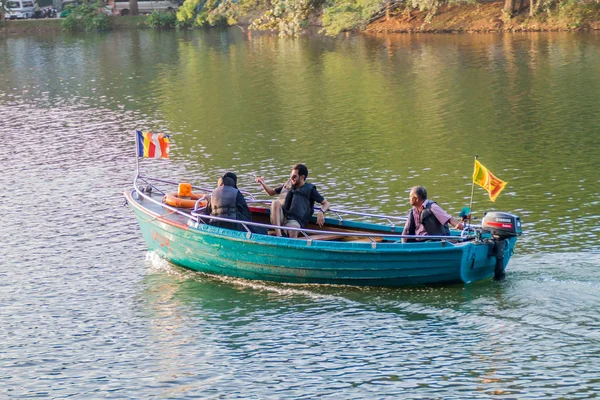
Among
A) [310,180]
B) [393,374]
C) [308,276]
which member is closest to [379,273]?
[308,276]

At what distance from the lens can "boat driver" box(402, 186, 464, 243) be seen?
16.7 m

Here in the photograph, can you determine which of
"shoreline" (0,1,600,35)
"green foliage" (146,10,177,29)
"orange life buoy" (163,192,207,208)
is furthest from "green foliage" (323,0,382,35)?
"orange life buoy" (163,192,207,208)

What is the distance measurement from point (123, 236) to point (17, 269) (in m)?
2.72

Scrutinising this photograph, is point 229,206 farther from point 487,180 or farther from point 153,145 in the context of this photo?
point 487,180

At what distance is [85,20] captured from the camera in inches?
3191

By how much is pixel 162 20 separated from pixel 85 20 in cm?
676

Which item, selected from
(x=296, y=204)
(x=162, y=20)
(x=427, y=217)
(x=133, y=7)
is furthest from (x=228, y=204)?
(x=133, y=7)

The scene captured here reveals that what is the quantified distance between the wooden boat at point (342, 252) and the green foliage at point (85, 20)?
6507 centimetres

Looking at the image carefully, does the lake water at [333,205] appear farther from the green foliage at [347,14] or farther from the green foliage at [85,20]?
the green foliage at [85,20]

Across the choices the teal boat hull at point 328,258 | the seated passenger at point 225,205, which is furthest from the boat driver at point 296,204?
the teal boat hull at point 328,258

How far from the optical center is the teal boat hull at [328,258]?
16547 mm

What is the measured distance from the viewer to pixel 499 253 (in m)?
16.5

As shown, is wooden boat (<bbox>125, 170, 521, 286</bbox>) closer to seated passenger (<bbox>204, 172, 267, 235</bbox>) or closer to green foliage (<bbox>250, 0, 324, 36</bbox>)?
seated passenger (<bbox>204, 172, 267, 235</bbox>)

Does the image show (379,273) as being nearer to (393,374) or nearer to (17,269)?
(393,374)
